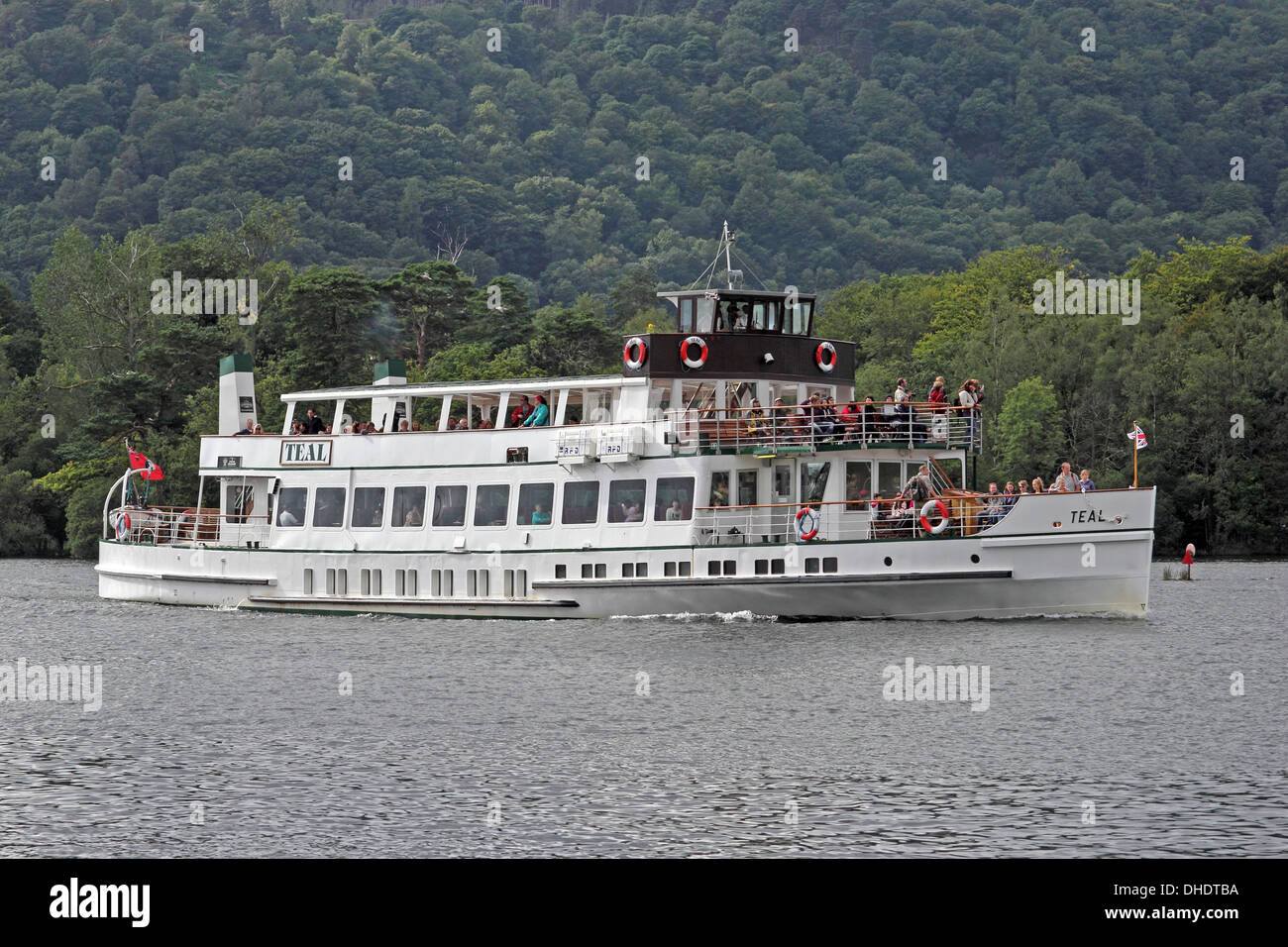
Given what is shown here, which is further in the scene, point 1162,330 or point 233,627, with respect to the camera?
point 1162,330

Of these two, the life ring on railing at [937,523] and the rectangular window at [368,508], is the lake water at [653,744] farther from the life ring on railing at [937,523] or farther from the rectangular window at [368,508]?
the rectangular window at [368,508]

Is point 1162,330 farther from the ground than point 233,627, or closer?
farther from the ground

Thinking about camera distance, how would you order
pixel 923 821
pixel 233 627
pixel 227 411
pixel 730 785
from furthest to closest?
pixel 227 411 → pixel 233 627 → pixel 730 785 → pixel 923 821

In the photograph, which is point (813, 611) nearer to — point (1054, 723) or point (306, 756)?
point (1054, 723)

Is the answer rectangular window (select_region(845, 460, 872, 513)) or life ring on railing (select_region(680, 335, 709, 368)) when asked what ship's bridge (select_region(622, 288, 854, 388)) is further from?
rectangular window (select_region(845, 460, 872, 513))

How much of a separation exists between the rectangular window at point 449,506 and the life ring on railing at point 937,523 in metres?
13.1

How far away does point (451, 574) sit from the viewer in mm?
48344

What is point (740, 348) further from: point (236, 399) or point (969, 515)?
point (236, 399)

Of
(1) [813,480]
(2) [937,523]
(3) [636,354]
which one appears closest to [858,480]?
(1) [813,480]

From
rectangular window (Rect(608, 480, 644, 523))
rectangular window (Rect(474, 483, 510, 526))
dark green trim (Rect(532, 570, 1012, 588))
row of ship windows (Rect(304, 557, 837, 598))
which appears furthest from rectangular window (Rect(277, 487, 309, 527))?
rectangular window (Rect(608, 480, 644, 523))

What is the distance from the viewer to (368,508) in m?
49.9

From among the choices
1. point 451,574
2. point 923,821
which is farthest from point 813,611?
point 923,821

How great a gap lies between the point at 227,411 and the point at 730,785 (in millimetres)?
33447

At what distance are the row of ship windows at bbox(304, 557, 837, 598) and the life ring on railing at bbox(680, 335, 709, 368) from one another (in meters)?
5.56
